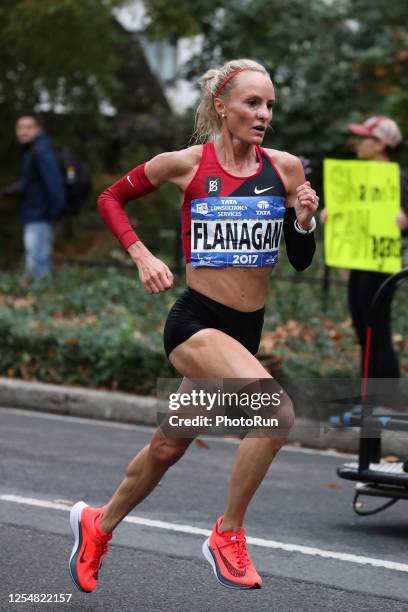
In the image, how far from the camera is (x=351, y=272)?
30.0ft

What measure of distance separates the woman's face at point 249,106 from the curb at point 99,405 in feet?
14.2

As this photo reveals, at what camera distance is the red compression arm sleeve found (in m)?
5.08

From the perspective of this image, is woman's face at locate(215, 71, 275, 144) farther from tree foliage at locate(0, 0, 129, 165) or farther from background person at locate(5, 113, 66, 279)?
tree foliage at locate(0, 0, 129, 165)

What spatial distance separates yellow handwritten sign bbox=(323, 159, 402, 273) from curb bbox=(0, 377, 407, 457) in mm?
1184

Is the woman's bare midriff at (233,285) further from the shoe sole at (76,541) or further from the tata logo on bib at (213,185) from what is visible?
the shoe sole at (76,541)

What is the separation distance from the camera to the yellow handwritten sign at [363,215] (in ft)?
29.6

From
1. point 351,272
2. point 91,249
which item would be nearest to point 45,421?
point 351,272

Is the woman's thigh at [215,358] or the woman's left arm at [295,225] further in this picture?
the woman's left arm at [295,225]

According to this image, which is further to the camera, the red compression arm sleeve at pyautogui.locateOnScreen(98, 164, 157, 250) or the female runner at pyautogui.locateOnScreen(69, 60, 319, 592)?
the red compression arm sleeve at pyautogui.locateOnScreen(98, 164, 157, 250)

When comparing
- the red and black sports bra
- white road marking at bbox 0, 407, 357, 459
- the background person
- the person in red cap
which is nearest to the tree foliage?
the background person

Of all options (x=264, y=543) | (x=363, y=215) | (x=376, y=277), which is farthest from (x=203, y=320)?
(x=363, y=215)

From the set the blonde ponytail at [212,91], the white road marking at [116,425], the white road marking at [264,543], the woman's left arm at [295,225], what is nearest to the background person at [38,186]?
the white road marking at [116,425]

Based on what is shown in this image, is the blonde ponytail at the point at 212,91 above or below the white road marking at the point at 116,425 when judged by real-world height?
above

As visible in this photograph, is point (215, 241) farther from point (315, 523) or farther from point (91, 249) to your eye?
point (91, 249)
